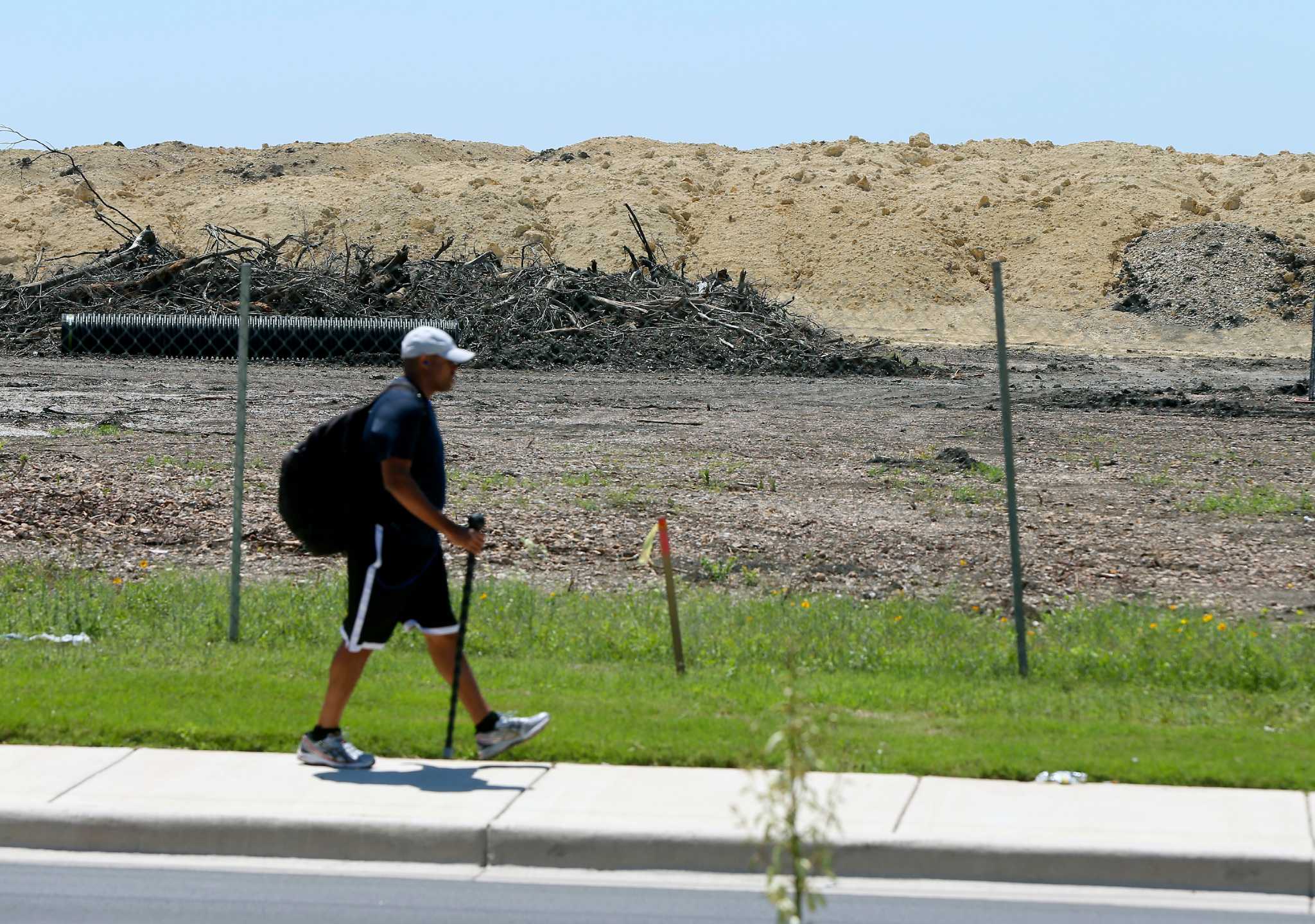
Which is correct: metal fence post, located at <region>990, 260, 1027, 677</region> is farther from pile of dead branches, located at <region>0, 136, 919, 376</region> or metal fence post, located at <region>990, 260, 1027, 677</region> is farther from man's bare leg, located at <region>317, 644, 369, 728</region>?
pile of dead branches, located at <region>0, 136, 919, 376</region>

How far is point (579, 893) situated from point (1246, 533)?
997 cm

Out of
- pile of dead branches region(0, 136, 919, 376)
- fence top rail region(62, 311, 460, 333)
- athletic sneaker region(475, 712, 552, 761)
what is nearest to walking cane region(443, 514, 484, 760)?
athletic sneaker region(475, 712, 552, 761)

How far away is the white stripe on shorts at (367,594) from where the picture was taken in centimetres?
684

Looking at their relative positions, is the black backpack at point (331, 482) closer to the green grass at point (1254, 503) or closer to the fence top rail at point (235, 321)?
the green grass at point (1254, 503)

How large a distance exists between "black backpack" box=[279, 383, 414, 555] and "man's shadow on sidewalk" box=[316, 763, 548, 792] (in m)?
0.97

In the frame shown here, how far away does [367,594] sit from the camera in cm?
684

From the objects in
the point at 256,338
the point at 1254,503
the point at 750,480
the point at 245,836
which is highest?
the point at 256,338

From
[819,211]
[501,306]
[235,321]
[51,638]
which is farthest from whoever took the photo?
[819,211]

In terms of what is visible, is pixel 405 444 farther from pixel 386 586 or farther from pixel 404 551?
pixel 386 586

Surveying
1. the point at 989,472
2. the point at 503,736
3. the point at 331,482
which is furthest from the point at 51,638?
the point at 989,472

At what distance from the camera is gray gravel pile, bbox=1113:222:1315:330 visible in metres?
48.9

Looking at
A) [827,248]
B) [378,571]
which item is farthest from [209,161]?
[378,571]

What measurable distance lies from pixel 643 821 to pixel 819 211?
5620cm

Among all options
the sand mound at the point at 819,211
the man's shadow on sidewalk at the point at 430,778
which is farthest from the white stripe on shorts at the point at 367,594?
the sand mound at the point at 819,211
